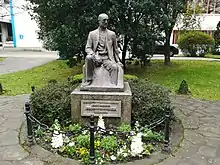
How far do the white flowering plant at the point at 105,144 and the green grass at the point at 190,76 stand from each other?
493 cm

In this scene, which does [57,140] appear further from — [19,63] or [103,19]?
[19,63]

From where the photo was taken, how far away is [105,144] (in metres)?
4.46

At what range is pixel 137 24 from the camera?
10.9 m

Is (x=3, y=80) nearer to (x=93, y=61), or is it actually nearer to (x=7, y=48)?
(x=93, y=61)

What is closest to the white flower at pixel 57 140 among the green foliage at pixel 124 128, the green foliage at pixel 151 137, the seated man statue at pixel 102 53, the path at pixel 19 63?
the green foliage at pixel 124 128

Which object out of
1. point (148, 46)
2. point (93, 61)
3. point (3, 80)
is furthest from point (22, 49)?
point (93, 61)

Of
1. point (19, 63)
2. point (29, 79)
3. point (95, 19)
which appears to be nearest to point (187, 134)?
point (95, 19)

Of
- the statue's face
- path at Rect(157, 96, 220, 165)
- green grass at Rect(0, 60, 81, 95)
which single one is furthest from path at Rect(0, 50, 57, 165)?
the statue's face

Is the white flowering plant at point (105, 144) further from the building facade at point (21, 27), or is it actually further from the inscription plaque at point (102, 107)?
the building facade at point (21, 27)

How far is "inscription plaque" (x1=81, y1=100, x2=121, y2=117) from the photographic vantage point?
523 centimetres

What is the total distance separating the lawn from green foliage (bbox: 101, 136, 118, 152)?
213 inches

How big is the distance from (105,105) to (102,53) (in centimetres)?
127

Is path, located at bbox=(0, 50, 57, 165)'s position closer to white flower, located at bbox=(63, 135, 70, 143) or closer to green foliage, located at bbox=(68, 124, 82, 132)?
white flower, located at bbox=(63, 135, 70, 143)

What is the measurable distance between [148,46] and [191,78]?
265cm
